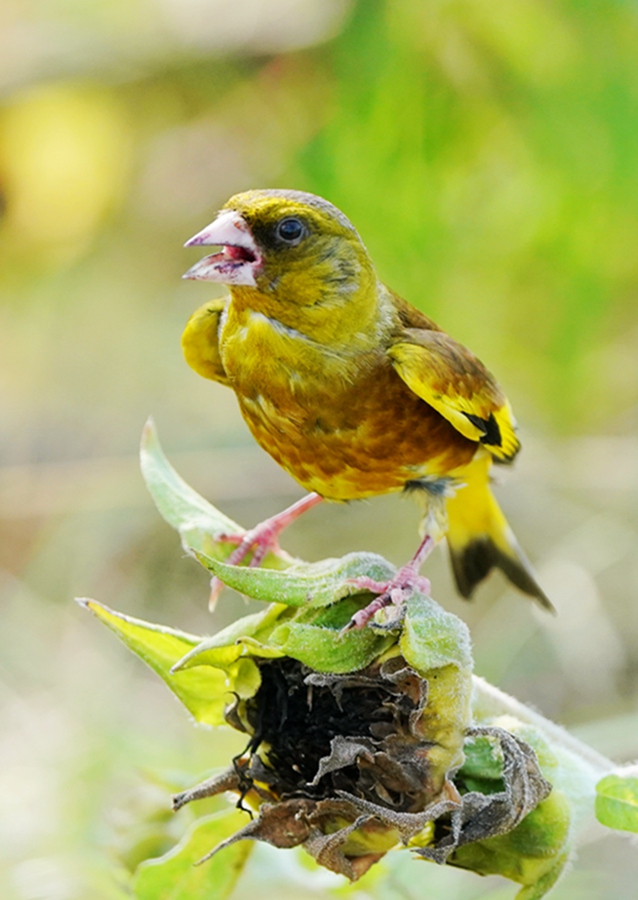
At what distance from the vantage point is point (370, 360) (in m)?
2.51

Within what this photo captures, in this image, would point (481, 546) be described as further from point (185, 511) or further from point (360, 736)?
point (360, 736)

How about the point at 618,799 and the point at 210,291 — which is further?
the point at 210,291

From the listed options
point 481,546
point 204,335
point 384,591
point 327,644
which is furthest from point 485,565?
point 327,644

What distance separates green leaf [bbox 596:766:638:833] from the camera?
2.13 m

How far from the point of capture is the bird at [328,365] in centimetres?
230

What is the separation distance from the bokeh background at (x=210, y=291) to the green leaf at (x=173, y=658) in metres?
2.02

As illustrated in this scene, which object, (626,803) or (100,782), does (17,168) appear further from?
(626,803)

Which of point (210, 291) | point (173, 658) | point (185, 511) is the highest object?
point (185, 511)

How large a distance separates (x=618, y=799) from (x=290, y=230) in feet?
Answer: 4.22

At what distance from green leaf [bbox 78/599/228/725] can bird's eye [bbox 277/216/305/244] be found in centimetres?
83

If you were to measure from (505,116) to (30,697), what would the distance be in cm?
336

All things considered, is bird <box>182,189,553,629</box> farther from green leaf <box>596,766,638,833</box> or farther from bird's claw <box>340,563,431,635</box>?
green leaf <box>596,766,638,833</box>

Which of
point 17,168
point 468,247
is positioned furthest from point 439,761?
point 17,168

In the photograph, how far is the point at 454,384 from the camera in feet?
8.56
